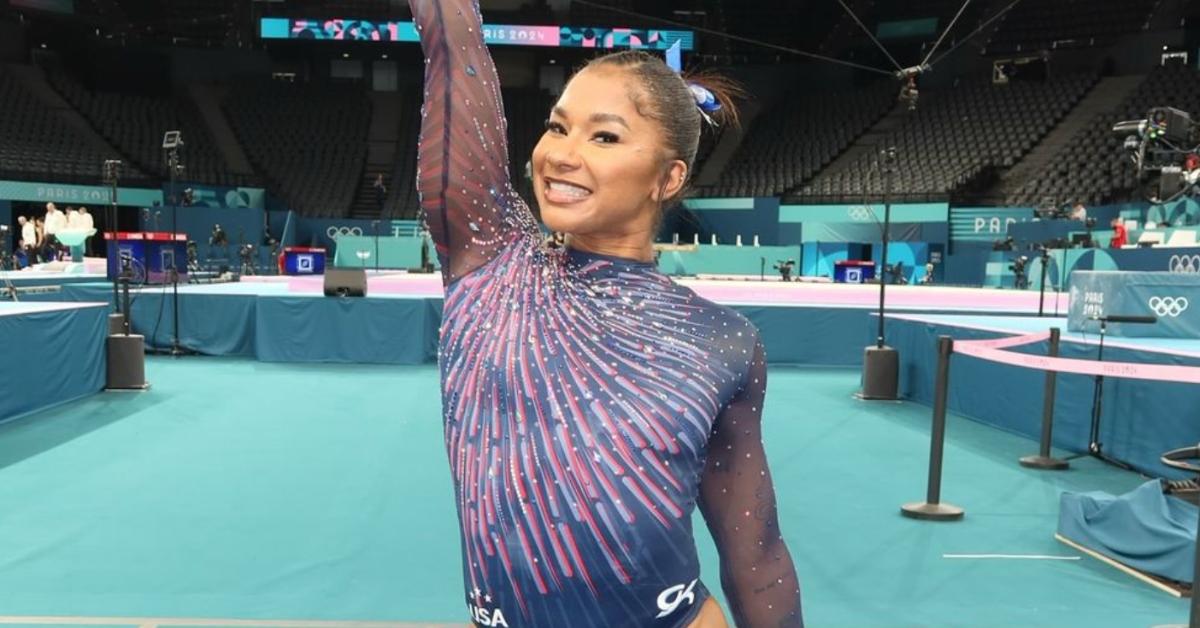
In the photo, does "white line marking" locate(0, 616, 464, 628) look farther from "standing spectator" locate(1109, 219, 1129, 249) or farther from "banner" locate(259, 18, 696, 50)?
"banner" locate(259, 18, 696, 50)

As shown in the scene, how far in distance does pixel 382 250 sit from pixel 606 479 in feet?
67.9

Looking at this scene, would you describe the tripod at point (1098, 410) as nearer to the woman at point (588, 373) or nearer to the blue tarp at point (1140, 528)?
the blue tarp at point (1140, 528)

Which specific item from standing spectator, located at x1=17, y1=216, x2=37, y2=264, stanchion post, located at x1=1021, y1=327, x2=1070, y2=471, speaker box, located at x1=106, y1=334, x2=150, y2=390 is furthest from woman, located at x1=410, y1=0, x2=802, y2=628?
standing spectator, located at x1=17, y1=216, x2=37, y2=264

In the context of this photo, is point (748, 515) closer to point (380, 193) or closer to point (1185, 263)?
point (1185, 263)

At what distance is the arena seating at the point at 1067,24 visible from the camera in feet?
86.3

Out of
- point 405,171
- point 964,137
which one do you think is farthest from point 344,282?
point 964,137

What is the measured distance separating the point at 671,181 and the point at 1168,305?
7386 millimetres

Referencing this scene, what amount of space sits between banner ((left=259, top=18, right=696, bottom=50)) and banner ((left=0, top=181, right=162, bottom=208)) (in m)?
8.36

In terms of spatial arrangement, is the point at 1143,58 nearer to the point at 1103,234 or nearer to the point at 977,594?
the point at 1103,234

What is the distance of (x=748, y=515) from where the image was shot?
1140 millimetres

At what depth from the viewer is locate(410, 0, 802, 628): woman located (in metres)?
1.01

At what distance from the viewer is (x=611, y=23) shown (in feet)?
104

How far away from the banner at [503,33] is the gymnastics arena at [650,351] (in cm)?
11

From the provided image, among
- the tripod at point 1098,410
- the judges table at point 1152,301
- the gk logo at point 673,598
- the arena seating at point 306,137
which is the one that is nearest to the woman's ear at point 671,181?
the gk logo at point 673,598
